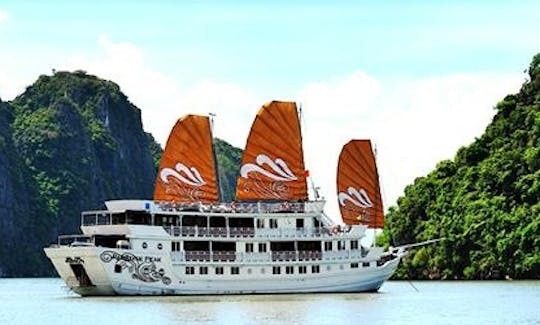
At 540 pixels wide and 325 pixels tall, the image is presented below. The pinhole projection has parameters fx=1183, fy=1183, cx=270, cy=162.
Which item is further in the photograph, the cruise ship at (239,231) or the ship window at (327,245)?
the ship window at (327,245)

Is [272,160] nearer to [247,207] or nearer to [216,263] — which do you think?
[247,207]

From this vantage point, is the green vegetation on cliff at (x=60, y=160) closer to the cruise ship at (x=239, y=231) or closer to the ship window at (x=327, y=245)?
the cruise ship at (x=239, y=231)

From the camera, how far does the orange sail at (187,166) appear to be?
4325cm

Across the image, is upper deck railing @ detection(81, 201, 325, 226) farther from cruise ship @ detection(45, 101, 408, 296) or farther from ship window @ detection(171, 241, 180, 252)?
ship window @ detection(171, 241, 180, 252)

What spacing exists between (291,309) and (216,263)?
744 cm

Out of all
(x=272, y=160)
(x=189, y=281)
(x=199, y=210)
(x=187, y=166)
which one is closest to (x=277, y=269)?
(x=189, y=281)

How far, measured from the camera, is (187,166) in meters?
43.3

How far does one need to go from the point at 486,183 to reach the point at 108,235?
3059 cm

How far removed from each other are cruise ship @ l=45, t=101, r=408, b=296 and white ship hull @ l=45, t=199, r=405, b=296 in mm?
36

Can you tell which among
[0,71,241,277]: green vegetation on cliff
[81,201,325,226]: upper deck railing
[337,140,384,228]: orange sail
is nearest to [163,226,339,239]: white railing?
[81,201,325,226]: upper deck railing

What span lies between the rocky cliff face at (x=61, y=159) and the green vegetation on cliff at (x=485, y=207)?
53720 millimetres

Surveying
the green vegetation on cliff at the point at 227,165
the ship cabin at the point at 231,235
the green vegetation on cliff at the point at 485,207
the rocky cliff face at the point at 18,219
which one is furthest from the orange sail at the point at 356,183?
the green vegetation on cliff at the point at 227,165

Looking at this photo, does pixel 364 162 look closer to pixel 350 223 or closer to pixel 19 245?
pixel 350 223

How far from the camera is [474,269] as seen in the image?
62.2 m
